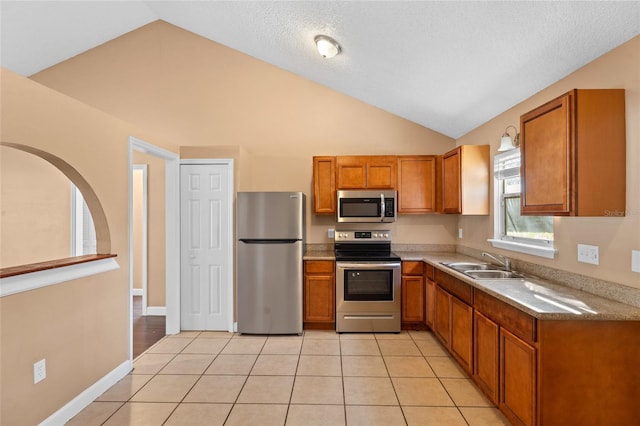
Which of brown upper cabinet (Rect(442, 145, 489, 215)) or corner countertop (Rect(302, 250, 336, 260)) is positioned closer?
brown upper cabinet (Rect(442, 145, 489, 215))

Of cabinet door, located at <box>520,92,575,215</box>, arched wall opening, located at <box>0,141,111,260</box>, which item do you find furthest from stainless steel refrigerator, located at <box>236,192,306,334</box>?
cabinet door, located at <box>520,92,575,215</box>

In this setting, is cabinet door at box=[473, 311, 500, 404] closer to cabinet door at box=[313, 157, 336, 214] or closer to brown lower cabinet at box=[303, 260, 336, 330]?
brown lower cabinet at box=[303, 260, 336, 330]

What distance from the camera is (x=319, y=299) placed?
148 inches

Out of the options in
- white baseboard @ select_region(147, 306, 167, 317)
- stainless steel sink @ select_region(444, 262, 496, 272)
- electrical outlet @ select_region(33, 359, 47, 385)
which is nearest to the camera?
electrical outlet @ select_region(33, 359, 47, 385)

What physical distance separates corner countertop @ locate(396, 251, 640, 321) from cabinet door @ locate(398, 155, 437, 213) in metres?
1.53

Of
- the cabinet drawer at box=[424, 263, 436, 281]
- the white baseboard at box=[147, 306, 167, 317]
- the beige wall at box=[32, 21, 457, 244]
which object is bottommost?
the white baseboard at box=[147, 306, 167, 317]

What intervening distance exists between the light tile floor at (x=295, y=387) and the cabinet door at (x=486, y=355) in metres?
0.15

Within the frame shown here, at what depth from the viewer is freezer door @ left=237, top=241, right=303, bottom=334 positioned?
145 inches

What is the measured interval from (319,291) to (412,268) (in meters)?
1.16

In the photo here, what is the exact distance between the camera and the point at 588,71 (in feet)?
6.75

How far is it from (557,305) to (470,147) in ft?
6.73

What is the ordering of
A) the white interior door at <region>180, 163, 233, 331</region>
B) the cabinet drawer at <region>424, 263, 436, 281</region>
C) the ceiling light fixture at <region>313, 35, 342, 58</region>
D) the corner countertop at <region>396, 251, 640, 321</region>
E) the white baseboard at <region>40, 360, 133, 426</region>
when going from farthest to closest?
1. the white interior door at <region>180, 163, 233, 331</region>
2. the cabinet drawer at <region>424, 263, 436, 281</region>
3. the ceiling light fixture at <region>313, 35, 342, 58</region>
4. the white baseboard at <region>40, 360, 133, 426</region>
5. the corner countertop at <region>396, 251, 640, 321</region>

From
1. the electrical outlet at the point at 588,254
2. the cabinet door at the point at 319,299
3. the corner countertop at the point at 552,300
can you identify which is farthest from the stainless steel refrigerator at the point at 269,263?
the electrical outlet at the point at 588,254

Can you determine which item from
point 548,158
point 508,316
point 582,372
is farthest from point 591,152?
point 582,372
